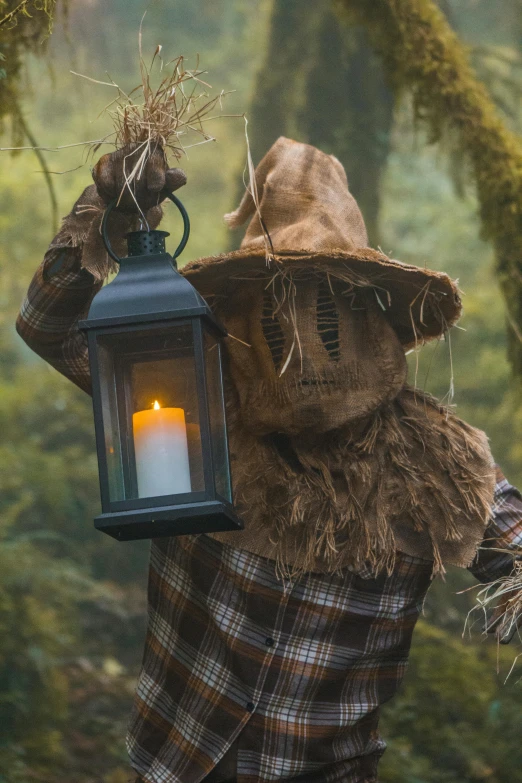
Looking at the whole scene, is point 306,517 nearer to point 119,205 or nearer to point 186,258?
point 119,205

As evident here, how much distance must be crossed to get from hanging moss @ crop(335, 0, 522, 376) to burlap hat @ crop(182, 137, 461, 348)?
0.89 m

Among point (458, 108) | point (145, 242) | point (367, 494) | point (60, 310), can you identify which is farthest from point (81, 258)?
point (458, 108)

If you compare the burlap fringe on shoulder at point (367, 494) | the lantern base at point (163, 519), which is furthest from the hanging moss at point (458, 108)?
→ the lantern base at point (163, 519)

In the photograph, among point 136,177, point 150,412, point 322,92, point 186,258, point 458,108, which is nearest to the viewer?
point 150,412

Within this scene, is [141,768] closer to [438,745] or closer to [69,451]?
[438,745]

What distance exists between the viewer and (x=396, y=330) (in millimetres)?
2705

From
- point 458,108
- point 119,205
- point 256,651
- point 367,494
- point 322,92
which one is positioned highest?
point 322,92

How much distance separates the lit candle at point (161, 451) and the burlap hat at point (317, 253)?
547 millimetres

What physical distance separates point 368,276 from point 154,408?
80 centimetres

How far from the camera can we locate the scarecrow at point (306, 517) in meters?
2.39

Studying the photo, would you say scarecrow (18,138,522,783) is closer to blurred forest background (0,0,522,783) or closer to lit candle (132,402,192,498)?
blurred forest background (0,0,522,783)

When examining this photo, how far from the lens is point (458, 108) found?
3559 mm

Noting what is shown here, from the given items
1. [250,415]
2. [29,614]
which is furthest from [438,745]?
[250,415]

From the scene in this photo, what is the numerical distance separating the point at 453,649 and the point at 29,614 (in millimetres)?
2237
